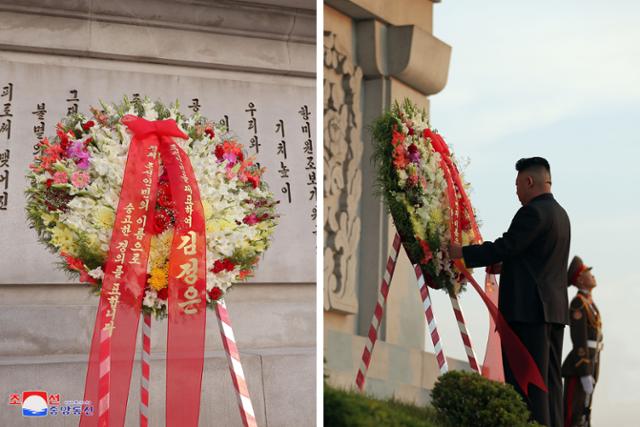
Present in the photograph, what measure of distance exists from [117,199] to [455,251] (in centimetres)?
170

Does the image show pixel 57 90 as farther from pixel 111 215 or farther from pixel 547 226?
pixel 547 226

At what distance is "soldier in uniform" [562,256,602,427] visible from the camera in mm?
8555

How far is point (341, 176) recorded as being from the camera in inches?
359

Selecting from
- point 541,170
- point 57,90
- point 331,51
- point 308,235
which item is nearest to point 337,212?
point 308,235

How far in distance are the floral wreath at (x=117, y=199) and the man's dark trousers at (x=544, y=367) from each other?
140 cm

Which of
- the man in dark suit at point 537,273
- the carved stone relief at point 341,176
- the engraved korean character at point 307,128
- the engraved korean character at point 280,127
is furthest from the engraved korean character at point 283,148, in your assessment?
the man in dark suit at point 537,273

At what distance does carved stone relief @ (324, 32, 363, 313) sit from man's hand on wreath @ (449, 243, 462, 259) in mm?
2425

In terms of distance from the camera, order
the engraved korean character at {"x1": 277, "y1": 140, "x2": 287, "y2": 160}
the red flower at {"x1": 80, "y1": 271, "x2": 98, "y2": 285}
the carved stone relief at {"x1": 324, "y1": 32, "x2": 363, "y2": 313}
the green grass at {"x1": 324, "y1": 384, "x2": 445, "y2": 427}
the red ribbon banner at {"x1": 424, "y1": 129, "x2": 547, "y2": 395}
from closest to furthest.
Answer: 1. the green grass at {"x1": 324, "y1": 384, "x2": 445, "y2": 427}
2. the red ribbon banner at {"x1": 424, "y1": 129, "x2": 547, "y2": 395}
3. the red flower at {"x1": 80, "y1": 271, "x2": 98, "y2": 285}
4. the carved stone relief at {"x1": 324, "y1": 32, "x2": 363, "y2": 313}
5. the engraved korean character at {"x1": 277, "y1": 140, "x2": 287, "y2": 160}

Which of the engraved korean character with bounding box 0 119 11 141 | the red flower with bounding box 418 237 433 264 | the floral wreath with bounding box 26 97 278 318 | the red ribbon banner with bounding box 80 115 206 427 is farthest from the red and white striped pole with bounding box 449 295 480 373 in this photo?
the engraved korean character with bounding box 0 119 11 141

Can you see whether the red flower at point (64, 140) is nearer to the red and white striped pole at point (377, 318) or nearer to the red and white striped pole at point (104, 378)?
the red and white striped pole at point (104, 378)

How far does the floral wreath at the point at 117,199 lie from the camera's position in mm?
6246

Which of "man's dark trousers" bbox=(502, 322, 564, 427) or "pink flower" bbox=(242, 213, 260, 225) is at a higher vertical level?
"pink flower" bbox=(242, 213, 260, 225)

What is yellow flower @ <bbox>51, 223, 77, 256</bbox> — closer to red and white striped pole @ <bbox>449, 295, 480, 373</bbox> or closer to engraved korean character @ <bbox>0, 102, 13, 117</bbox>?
red and white striped pole @ <bbox>449, 295, 480, 373</bbox>

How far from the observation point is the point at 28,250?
8492 mm
